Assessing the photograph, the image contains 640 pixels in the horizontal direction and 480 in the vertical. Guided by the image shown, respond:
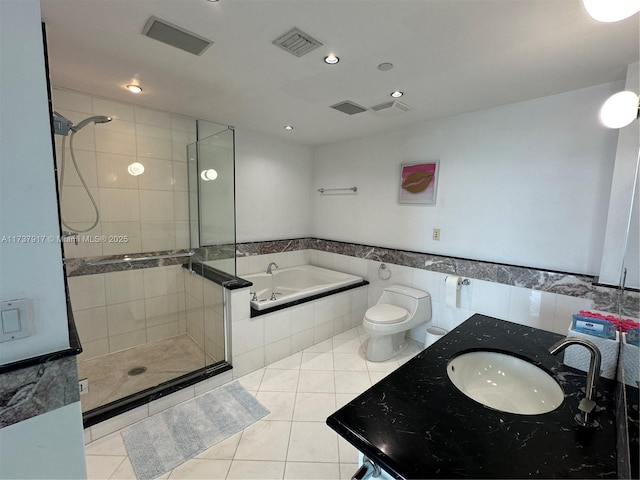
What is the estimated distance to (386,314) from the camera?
2777 mm

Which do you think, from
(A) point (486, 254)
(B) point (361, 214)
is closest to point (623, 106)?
(A) point (486, 254)

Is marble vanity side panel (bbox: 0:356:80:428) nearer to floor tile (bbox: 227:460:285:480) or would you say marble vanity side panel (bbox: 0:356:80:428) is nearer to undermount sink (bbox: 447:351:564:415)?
floor tile (bbox: 227:460:285:480)

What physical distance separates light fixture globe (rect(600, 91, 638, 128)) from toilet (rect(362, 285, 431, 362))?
191 cm

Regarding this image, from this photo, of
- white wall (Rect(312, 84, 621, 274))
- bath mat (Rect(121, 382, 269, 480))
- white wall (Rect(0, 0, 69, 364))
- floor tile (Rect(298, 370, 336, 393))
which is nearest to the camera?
white wall (Rect(0, 0, 69, 364))

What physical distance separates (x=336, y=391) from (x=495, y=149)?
243 cm

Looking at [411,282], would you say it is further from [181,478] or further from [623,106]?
[181,478]

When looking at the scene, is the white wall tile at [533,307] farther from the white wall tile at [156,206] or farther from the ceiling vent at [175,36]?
the white wall tile at [156,206]

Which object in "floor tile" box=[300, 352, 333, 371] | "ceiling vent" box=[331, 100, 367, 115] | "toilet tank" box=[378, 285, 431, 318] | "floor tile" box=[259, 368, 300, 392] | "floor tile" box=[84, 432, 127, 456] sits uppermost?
"ceiling vent" box=[331, 100, 367, 115]

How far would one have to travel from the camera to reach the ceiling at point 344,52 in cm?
130

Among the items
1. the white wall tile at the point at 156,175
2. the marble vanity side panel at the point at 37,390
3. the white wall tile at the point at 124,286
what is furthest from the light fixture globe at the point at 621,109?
the white wall tile at the point at 124,286

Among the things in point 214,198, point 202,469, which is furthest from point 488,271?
point 214,198

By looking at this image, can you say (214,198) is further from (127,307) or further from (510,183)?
(510,183)

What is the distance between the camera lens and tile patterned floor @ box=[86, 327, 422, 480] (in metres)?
1.60

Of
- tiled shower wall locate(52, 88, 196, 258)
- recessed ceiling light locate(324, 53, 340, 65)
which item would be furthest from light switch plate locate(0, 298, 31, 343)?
tiled shower wall locate(52, 88, 196, 258)
